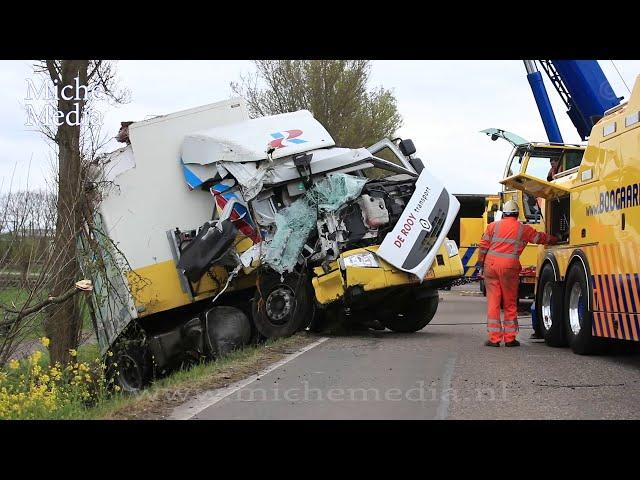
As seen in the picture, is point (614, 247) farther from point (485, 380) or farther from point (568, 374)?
point (485, 380)

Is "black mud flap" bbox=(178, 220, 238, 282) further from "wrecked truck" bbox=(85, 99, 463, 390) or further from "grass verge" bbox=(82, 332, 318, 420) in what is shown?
"grass verge" bbox=(82, 332, 318, 420)

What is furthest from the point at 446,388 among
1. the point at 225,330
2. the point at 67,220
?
the point at 67,220

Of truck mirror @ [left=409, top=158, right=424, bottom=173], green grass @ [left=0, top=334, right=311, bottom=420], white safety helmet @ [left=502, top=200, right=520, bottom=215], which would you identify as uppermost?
truck mirror @ [left=409, top=158, right=424, bottom=173]

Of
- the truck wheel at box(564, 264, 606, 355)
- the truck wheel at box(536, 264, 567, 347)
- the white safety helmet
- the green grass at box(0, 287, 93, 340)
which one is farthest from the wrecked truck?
the truck wheel at box(564, 264, 606, 355)

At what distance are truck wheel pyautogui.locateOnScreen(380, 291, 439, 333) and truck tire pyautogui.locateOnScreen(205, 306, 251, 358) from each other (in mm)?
2549

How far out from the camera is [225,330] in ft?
40.8

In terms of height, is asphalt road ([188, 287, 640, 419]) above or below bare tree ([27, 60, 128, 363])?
below

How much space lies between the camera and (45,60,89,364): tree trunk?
12344mm

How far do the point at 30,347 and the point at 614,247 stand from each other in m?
9.09

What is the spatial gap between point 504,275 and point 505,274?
18 mm

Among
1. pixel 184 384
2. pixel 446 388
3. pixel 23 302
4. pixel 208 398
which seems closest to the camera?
pixel 208 398

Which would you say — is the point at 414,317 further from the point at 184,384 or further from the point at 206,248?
the point at 184,384

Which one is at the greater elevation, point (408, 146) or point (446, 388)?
point (408, 146)
